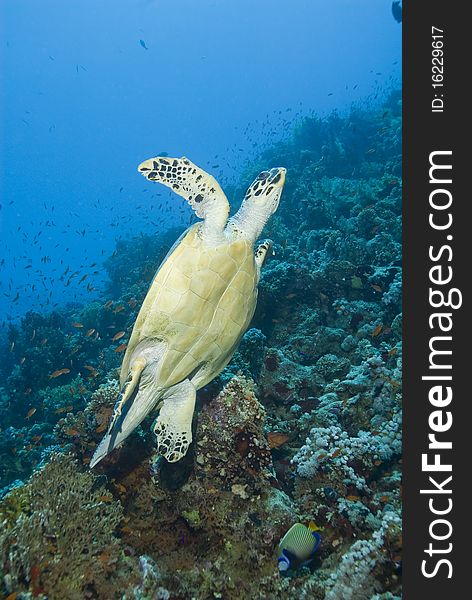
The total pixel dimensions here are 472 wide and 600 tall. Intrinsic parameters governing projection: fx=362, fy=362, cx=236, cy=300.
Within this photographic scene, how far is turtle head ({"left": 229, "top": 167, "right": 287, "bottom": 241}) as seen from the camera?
3842 mm

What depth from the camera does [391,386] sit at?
16.2ft

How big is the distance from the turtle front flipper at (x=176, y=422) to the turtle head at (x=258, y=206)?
69.2 inches

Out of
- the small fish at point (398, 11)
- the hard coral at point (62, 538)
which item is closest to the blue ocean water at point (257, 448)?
the hard coral at point (62, 538)

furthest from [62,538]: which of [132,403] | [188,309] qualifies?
[188,309]

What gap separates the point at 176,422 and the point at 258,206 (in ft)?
8.06

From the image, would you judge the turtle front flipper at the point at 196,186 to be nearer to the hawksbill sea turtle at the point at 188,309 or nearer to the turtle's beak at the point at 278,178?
the hawksbill sea turtle at the point at 188,309

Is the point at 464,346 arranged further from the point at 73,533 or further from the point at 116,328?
the point at 116,328

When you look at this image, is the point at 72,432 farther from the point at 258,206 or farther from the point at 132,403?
the point at 258,206

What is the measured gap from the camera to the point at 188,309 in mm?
3467

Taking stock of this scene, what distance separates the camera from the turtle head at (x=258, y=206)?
3.84m

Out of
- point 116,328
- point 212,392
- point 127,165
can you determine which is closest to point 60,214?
point 127,165

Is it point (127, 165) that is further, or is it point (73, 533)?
point (127, 165)

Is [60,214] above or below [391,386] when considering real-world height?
above

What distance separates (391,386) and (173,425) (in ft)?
9.89
